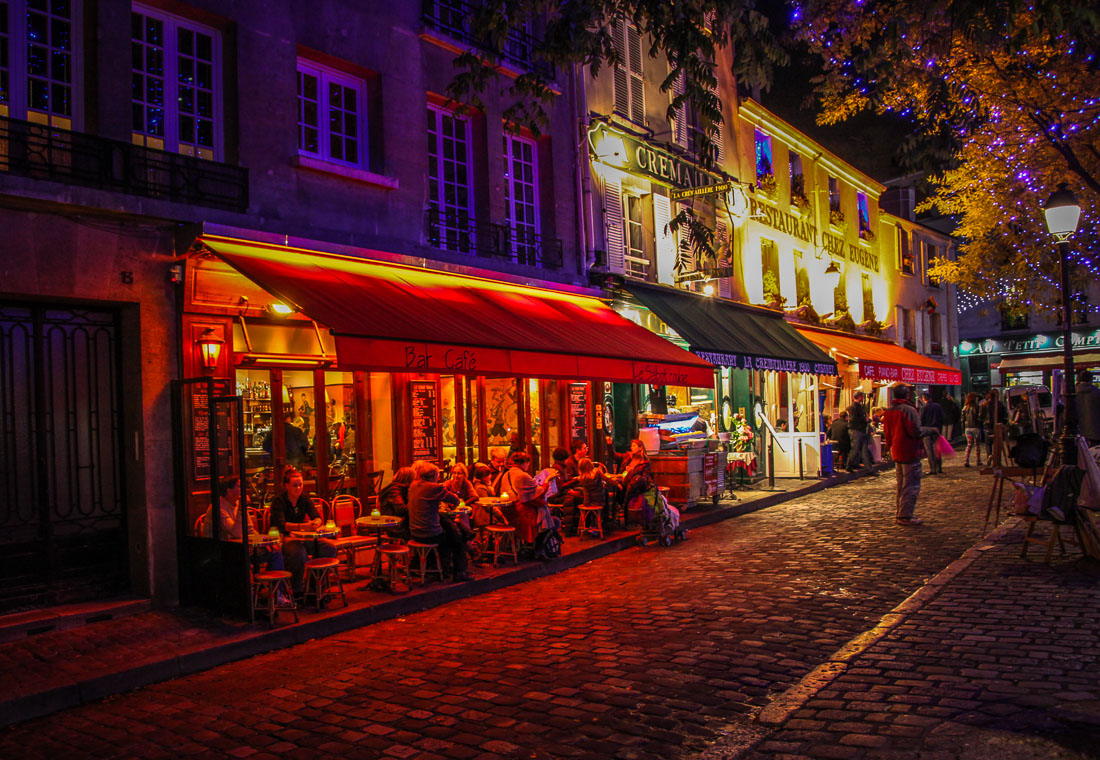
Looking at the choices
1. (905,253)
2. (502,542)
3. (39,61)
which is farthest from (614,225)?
(905,253)

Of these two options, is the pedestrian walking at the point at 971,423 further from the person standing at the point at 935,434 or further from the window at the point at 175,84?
the window at the point at 175,84

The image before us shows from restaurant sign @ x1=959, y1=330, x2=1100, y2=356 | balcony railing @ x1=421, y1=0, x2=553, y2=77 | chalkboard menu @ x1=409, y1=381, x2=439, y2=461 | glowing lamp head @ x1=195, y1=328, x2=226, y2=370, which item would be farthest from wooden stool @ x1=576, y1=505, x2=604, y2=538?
restaurant sign @ x1=959, y1=330, x2=1100, y2=356

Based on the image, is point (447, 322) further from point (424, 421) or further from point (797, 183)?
point (797, 183)

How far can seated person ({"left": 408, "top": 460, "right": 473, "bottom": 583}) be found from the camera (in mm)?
8367

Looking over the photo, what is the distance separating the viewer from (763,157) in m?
21.6

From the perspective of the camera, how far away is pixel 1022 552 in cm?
824

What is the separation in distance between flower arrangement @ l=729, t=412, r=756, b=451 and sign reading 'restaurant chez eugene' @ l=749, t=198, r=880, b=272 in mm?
5493

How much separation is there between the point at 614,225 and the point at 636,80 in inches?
137

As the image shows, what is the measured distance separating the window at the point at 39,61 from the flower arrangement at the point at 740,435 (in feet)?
40.8

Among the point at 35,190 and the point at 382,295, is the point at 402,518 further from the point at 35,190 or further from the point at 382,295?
the point at 35,190

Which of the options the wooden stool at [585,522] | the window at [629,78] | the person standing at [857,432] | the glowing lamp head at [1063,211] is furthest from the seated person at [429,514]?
the person standing at [857,432]

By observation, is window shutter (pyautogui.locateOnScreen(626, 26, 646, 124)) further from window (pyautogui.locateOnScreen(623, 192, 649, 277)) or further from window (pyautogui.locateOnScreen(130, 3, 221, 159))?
window (pyautogui.locateOnScreen(130, 3, 221, 159))

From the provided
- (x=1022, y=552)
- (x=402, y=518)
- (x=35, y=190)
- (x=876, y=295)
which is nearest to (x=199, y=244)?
(x=35, y=190)

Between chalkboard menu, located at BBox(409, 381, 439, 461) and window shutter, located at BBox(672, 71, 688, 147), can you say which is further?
window shutter, located at BBox(672, 71, 688, 147)
